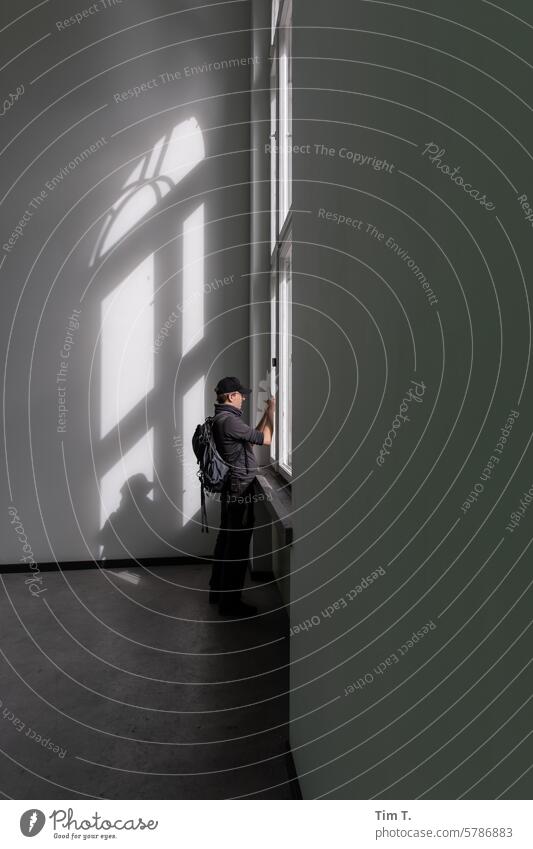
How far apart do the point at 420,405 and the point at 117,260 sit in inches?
152

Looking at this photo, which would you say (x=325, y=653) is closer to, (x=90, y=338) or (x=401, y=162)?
(x=401, y=162)

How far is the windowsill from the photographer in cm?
209

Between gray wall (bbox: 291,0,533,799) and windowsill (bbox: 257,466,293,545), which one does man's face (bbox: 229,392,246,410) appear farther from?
gray wall (bbox: 291,0,533,799)

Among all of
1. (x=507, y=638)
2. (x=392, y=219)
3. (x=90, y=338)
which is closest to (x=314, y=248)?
(x=392, y=219)

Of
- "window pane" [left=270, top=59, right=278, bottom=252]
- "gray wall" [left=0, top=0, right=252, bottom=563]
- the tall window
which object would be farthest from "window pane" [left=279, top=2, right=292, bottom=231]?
"gray wall" [left=0, top=0, right=252, bottom=563]

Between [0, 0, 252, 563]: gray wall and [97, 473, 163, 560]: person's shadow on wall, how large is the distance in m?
0.02

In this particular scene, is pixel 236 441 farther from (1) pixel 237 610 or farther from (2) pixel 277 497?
(1) pixel 237 610

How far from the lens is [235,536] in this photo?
10.6 ft

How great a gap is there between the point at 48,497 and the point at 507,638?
4.14m

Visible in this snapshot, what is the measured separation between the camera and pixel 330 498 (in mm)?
1284

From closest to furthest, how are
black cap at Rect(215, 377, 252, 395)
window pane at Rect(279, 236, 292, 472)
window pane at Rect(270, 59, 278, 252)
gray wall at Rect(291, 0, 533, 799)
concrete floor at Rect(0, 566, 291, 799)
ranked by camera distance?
gray wall at Rect(291, 0, 533, 799), concrete floor at Rect(0, 566, 291, 799), black cap at Rect(215, 377, 252, 395), window pane at Rect(279, 236, 292, 472), window pane at Rect(270, 59, 278, 252)
